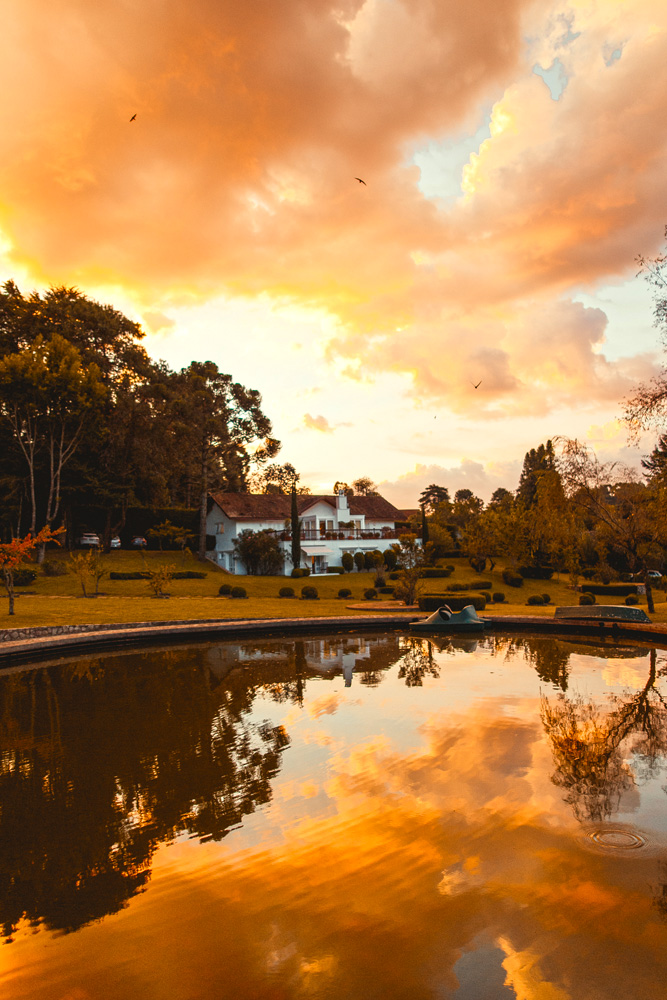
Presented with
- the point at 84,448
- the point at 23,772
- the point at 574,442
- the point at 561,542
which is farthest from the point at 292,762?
the point at 84,448

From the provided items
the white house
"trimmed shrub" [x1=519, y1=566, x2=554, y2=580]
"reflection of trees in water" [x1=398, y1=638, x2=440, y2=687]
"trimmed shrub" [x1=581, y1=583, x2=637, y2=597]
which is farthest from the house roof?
"reflection of trees in water" [x1=398, y1=638, x2=440, y2=687]

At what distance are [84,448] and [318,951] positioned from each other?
4902 centimetres

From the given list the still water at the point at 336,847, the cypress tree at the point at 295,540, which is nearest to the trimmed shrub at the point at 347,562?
the cypress tree at the point at 295,540

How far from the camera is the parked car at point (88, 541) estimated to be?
48.8 meters

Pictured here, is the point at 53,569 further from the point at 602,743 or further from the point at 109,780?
the point at 602,743

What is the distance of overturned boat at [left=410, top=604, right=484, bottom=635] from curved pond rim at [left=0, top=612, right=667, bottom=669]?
25.5 inches

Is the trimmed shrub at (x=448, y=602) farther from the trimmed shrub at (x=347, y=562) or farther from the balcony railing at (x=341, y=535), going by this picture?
the balcony railing at (x=341, y=535)

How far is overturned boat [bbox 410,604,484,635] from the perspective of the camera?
2423 centimetres

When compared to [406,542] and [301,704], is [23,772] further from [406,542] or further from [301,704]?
[406,542]

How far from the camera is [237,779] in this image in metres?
9.40

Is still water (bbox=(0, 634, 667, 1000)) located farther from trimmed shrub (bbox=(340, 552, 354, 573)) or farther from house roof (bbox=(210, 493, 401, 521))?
house roof (bbox=(210, 493, 401, 521))

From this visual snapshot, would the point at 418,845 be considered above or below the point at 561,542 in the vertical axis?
below

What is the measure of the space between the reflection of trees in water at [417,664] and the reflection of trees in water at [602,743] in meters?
3.50

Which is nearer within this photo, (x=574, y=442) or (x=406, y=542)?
(x=574, y=442)
